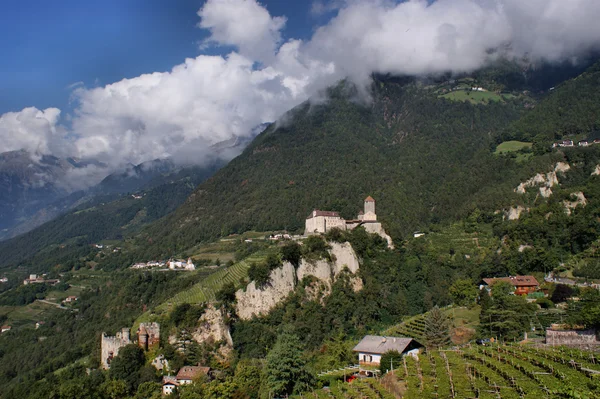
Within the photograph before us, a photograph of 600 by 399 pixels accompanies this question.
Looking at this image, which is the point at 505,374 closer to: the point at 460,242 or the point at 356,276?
the point at 356,276

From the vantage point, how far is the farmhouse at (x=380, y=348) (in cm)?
3934

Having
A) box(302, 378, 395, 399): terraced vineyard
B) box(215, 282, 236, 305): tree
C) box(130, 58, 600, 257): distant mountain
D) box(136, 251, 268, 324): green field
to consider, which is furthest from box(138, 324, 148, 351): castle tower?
box(130, 58, 600, 257): distant mountain

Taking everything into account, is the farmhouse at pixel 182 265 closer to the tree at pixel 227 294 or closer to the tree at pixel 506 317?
the tree at pixel 227 294

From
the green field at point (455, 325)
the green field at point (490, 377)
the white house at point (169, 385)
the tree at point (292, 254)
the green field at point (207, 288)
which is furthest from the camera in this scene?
the tree at point (292, 254)

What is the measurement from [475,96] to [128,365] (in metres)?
131

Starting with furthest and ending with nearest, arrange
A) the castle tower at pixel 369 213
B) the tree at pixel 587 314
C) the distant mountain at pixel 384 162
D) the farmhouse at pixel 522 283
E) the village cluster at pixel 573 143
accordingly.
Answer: the distant mountain at pixel 384 162 < the village cluster at pixel 573 143 < the castle tower at pixel 369 213 < the farmhouse at pixel 522 283 < the tree at pixel 587 314

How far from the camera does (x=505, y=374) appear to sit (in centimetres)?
2619

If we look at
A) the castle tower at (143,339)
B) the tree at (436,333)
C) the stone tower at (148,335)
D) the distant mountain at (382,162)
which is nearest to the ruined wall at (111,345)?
the castle tower at (143,339)

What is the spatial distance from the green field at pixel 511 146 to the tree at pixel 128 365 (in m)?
84.3

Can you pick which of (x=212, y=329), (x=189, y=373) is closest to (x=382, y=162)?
(x=212, y=329)

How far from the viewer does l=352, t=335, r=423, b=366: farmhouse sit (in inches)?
1549

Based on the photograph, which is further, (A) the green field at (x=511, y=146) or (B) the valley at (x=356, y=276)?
(A) the green field at (x=511, y=146)

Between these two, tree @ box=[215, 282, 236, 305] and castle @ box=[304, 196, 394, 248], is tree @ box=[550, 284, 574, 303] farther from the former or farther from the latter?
tree @ box=[215, 282, 236, 305]

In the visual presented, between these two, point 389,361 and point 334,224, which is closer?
point 389,361
